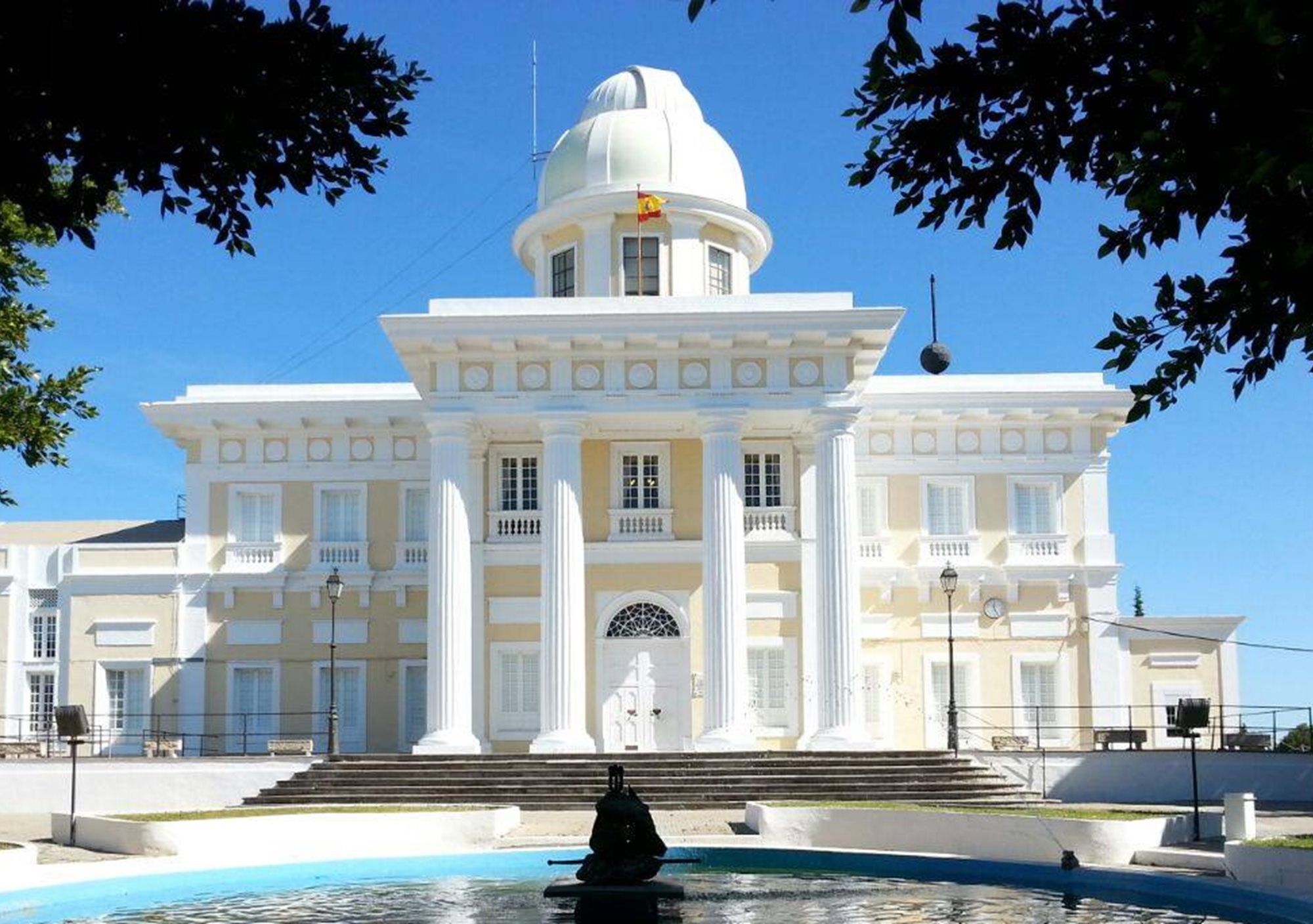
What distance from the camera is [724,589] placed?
31.7 metres

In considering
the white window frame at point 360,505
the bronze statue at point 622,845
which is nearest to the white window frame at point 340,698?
the white window frame at point 360,505

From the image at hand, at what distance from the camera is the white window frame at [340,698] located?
1443 inches

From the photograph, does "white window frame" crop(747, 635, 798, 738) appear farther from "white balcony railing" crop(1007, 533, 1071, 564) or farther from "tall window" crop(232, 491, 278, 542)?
"tall window" crop(232, 491, 278, 542)

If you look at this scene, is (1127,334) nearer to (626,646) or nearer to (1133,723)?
(626,646)

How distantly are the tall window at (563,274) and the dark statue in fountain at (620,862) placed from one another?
21144 millimetres

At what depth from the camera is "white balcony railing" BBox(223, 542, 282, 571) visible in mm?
37719

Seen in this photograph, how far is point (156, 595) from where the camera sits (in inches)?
1478

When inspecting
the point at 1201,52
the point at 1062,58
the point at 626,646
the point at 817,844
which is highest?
the point at 1062,58

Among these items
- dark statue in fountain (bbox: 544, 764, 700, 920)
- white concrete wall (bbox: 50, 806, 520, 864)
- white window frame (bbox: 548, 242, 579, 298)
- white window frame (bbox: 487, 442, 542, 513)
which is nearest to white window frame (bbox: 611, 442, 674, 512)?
white window frame (bbox: 487, 442, 542, 513)

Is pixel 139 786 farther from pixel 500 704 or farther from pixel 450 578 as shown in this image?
pixel 500 704

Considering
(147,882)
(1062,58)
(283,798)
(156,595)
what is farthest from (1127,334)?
(156,595)

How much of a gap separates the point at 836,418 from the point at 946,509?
21.5 feet

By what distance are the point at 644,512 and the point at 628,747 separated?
5.22 m

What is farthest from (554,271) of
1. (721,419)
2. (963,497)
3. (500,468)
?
(963,497)
